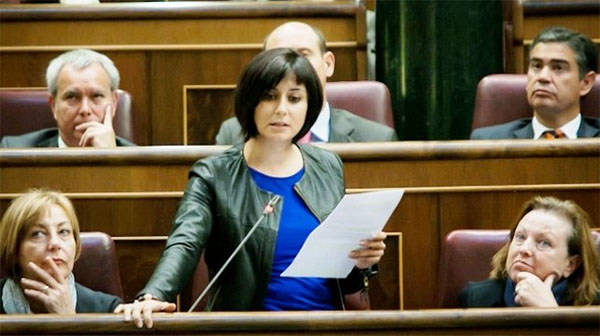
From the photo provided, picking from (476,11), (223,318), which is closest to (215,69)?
(476,11)

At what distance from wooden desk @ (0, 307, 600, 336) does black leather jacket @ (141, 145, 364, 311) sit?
0.64 ft

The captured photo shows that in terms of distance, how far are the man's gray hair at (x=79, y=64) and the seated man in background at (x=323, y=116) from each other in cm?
18

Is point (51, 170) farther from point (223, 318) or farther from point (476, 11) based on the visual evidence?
point (476, 11)

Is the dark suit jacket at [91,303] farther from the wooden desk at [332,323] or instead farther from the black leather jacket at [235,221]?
the wooden desk at [332,323]

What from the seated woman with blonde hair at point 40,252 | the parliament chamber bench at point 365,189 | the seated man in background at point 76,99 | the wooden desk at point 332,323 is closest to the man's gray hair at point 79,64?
the seated man in background at point 76,99

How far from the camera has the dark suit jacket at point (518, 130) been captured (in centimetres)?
175

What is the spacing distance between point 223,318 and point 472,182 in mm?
528

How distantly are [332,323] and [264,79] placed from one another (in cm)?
34

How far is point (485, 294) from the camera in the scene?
1311 millimetres

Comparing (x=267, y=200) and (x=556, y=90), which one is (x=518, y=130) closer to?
(x=556, y=90)

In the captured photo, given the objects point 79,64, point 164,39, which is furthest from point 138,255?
point 164,39

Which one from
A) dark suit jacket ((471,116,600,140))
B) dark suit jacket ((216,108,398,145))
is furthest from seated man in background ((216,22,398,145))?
dark suit jacket ((471,116,600,140))

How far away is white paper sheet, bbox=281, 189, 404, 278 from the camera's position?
114cm

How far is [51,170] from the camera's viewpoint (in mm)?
1450
